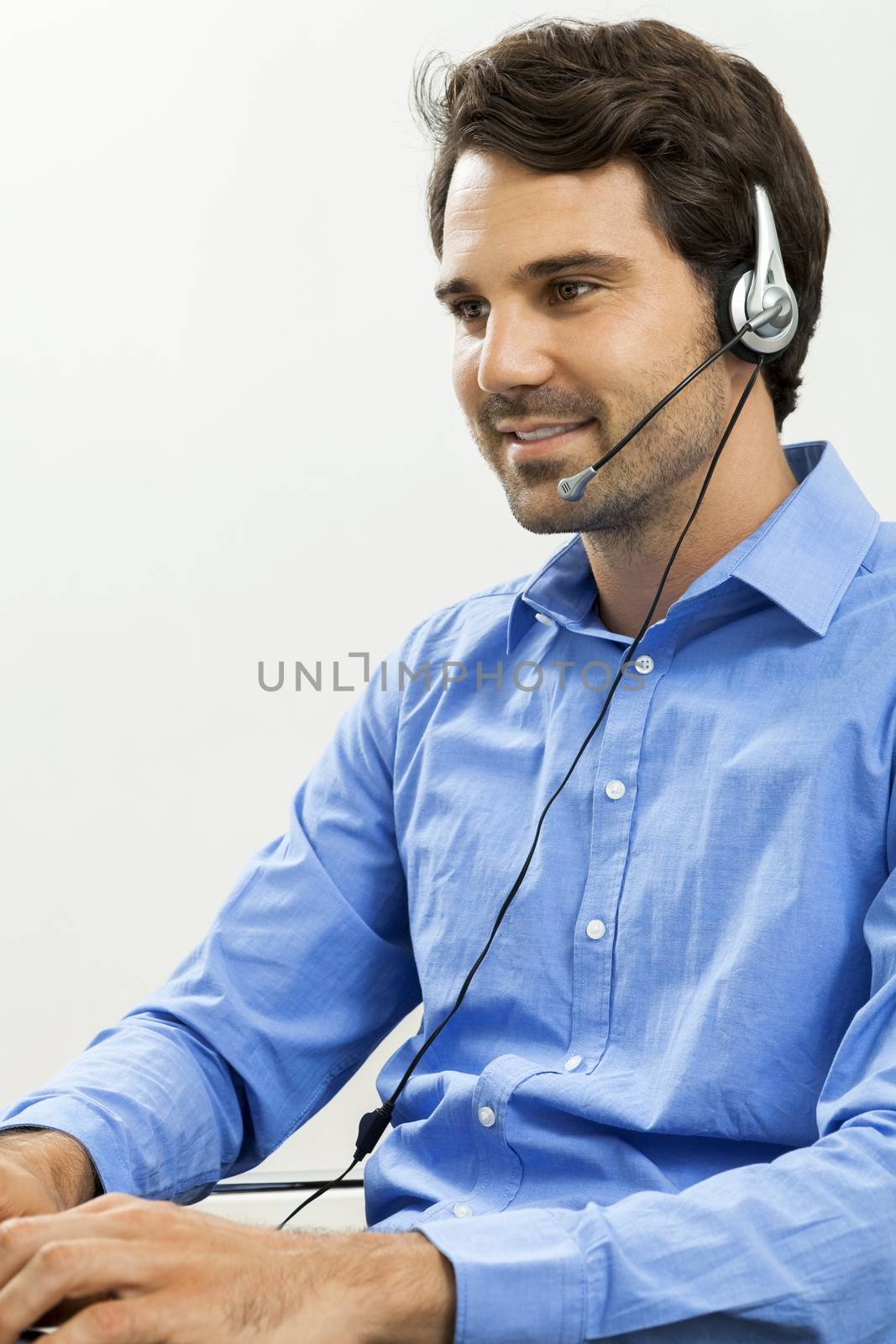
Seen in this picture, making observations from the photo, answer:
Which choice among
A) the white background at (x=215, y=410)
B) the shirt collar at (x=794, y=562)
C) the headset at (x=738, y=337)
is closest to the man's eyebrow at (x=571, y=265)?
the headset at (x=738, y=337)

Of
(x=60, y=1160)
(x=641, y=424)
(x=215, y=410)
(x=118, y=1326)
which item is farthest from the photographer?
(x=215, y=410)

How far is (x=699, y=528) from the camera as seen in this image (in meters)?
1.27

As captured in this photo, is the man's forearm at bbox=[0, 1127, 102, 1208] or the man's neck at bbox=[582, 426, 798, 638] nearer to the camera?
the man's forearm at bbox=[0, 1127, 102, 1208]

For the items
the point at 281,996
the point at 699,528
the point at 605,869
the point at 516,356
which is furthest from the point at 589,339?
the point at 281,996

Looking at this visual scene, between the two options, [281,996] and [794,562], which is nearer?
[794,562]

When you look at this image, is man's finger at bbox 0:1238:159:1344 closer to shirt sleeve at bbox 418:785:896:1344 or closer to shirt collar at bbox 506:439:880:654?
shirt sleeve at bbox 418:785:896:1344

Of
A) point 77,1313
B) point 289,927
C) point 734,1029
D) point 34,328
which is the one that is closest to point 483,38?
point 34,328

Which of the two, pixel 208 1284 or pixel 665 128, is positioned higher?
pixel 665 128

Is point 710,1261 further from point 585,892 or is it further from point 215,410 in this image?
point 215,410

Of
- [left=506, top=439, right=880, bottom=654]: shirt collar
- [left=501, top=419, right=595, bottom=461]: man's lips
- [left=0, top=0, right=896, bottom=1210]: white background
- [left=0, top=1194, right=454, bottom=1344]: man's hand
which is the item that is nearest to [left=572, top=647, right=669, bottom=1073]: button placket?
[left=506, top=439, right=880, bottom=654]: shirt collar

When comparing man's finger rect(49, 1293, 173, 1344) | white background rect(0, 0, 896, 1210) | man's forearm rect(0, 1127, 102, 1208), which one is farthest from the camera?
white background rect(0, 0, 896, 1210)

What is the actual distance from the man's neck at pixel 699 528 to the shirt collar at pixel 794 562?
0.08ft

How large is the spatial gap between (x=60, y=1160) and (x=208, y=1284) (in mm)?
313

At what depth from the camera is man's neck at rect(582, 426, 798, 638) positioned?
127 centimetres
